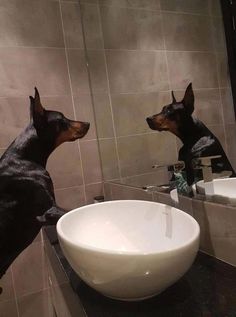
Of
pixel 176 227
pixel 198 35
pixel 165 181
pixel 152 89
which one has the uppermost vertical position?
pixel 198 35

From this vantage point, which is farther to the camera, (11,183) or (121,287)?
(11,183)

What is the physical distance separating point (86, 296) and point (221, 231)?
0.46 meters

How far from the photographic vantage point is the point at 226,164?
2.88 ft

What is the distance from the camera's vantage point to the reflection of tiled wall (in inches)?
35.7

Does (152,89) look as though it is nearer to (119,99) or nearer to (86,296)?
(119,99)

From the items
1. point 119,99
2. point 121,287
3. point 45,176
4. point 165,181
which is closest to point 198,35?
point 165,181

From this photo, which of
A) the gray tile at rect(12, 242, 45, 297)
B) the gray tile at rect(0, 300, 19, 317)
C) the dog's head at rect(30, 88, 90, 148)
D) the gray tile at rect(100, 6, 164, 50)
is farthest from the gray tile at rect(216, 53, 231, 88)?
the gray tile at rect(0, 300, 19, 317)

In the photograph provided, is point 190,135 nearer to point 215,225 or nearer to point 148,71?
point 215,225

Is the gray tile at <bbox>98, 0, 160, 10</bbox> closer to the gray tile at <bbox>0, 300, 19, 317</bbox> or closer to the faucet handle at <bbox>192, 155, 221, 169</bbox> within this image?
the faucet handle at <bbox>192, 155, 221, 169</bbox>

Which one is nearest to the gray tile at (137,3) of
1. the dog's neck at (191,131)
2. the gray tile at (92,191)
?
the dog's neck at (191,131)

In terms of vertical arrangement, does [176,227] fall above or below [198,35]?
below

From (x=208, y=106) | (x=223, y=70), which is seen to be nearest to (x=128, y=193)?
(x=208, y=106)

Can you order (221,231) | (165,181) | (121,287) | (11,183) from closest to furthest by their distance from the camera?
(121,287), (221,231), (165,181), (11,183)

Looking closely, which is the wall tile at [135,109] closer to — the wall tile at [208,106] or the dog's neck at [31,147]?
the wall tile at [208,106]
